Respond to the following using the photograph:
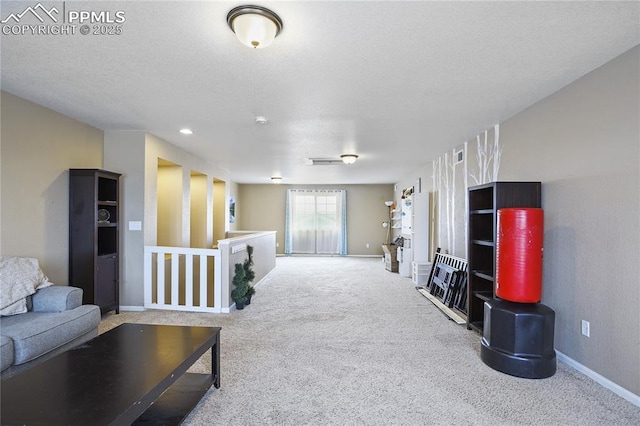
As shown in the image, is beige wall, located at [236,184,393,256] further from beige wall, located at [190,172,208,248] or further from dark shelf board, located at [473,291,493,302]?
dark shelf board, located at [473,291,493,302]

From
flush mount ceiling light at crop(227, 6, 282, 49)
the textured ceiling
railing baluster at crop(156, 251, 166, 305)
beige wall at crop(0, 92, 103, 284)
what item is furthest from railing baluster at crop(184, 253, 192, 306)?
flush mount ceiling light at crop(227, 6, 282, 49)

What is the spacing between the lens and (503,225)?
2.85 meters

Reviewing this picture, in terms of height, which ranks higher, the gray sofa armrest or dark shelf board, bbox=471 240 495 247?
dark shelf board, bbox=471 240 495 247

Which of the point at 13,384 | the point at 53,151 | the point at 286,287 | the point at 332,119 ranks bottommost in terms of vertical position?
the point at 286,287

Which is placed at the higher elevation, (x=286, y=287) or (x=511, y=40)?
(x=511, y=40)

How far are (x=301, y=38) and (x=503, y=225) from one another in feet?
7.29

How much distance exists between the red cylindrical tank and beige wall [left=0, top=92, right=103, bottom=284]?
14.7 ft

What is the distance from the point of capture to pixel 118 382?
164 centimetres

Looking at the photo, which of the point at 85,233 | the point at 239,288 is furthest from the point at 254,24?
the point at 239,288

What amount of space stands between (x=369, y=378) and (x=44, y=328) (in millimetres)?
2418

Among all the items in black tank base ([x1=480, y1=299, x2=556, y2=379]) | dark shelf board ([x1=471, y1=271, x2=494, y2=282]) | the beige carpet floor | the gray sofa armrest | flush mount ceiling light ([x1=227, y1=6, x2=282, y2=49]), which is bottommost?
the beige carpet floor

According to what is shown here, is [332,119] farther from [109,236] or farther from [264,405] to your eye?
[109,236]

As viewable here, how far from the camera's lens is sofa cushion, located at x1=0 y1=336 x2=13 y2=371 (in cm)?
208

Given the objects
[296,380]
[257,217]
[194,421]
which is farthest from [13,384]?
[257,217]
